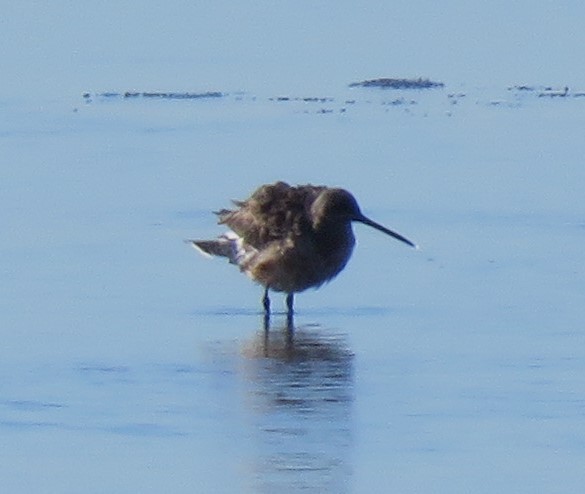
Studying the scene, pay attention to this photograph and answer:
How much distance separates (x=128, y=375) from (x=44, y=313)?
59.9 inches

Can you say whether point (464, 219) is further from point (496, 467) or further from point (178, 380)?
point (496, 467)

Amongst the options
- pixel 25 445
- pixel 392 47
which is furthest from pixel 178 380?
pixel 392 47

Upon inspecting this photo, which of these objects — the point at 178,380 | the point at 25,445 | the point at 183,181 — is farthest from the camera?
the point at 183,181

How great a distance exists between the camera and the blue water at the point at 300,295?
28.2 feet

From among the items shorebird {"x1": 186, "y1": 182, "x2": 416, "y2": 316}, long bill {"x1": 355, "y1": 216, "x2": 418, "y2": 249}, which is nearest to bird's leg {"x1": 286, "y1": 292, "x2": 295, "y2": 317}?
shorebird {"x1": 186, "y1": 182, "x2": 416, "y2": 316}

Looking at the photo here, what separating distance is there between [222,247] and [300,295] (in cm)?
50

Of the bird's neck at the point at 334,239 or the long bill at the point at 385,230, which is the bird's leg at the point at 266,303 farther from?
the long bill at the point at 385,230

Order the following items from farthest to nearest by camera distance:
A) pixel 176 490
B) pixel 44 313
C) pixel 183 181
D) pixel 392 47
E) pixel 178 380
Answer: pixel 392 47
pixel 183 181
pixel 44 313
pixel 178 380
pixel 176 490

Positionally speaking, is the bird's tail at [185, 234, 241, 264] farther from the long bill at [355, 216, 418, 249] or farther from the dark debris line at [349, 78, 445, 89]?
the dark debris line at [349, 78, 445, 89]

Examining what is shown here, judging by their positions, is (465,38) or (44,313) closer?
(44,313)

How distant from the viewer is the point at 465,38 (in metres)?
24.2

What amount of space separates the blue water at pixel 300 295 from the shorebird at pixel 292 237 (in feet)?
0.60

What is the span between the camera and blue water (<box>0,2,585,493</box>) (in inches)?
339

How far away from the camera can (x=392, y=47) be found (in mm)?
23812
